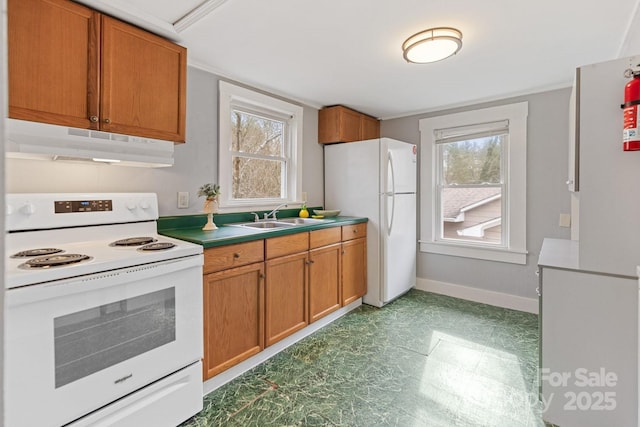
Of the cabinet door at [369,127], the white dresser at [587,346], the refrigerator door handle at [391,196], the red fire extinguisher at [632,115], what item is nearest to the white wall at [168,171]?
the refrigerator door handle at [391,196]

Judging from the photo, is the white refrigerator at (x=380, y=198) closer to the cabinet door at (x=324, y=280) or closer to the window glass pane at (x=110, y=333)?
the cabinet door at (x=324, y=280)

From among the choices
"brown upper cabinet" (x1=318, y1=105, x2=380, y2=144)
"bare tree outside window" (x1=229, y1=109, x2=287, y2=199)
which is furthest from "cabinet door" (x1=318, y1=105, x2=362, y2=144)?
"bare tree outside window" (x1=229, y1=109, x2=287, y2=199)

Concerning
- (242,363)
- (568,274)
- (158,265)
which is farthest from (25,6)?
(568,274)

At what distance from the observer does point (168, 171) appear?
2.24 metres

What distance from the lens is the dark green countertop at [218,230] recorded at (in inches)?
73.9

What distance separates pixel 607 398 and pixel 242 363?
2.01 metres

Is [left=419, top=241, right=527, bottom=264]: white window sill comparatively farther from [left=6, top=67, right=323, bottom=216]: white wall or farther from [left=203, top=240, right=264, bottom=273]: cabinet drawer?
[left=6, top=67, right=323, bottom=216]: white wall

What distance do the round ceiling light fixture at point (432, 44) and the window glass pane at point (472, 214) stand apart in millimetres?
1835

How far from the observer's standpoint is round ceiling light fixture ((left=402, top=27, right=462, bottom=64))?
191 centimetres

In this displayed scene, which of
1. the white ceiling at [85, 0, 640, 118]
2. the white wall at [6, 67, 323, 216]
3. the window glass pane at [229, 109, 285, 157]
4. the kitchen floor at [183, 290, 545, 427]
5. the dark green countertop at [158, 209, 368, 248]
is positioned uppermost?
the white ceiling at [85, 0, 640, 118]

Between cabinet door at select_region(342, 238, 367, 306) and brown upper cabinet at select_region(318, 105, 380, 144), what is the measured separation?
47.6 inches

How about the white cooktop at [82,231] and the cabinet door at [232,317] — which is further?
the cabinet door at [232,317]

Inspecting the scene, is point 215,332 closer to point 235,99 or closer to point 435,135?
point 235,99

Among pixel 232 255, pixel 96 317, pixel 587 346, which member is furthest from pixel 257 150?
pixel 587 346
